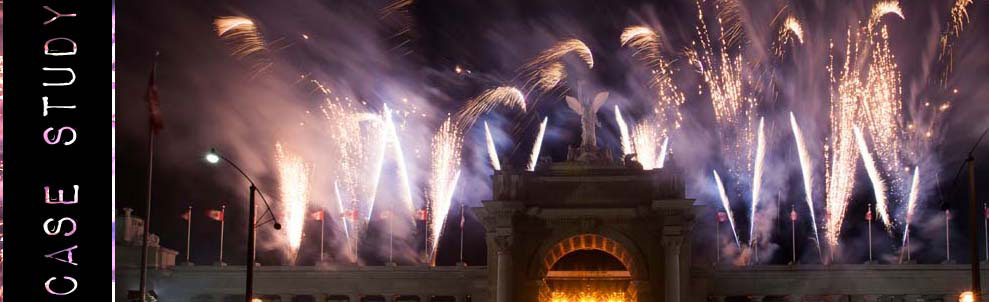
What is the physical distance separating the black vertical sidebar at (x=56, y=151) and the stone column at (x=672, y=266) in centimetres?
3472

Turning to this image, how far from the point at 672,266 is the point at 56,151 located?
3596cm

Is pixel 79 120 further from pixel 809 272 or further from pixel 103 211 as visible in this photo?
pixel 809 272

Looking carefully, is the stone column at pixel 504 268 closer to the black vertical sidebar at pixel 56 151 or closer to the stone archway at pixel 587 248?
the stone archway at pixel 587 248

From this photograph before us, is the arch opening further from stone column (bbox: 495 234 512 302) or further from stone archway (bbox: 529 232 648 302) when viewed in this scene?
stone column (bbox: 495 234 512 302)

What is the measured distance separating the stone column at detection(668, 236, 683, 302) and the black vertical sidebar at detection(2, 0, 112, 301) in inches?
1367

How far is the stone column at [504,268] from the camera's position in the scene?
61.5m

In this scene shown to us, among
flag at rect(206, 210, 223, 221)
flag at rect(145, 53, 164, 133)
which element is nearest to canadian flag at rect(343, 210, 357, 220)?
flag at rect(206, 210, 223, 221)

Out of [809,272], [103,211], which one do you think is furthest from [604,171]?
[103,211]

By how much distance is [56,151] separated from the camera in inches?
1256

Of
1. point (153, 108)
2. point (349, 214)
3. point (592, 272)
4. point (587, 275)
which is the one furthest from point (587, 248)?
point (153, 108)

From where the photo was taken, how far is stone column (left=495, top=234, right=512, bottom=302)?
61469 millimetres

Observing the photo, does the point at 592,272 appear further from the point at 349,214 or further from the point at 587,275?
the point at 349,214

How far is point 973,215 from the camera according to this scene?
37.6 metres

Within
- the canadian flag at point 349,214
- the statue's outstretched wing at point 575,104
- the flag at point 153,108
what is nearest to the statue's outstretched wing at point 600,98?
the statue's outstretched wing at point 575,104
